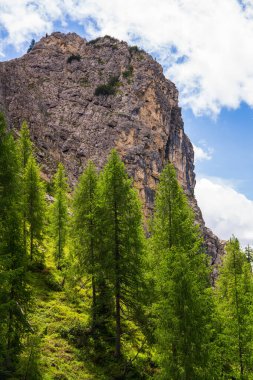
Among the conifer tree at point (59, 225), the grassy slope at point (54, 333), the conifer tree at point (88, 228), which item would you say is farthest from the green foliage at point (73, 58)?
the conifer tree at point (88, 228)

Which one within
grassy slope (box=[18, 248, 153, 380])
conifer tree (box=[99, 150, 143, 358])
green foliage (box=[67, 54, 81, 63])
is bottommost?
grassy slope (box=[18, 248, 153, 380])

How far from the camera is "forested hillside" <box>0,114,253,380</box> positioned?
59.7ft

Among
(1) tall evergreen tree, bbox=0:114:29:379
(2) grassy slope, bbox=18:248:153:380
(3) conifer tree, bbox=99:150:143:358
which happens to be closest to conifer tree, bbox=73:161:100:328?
(3) conifer tree, bbox=99:150:143:358

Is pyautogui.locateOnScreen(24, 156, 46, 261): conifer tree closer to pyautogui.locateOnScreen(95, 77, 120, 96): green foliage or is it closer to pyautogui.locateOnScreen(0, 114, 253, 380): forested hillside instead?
pyautogui.locateOnScreen(0, 114, 253, 380): forested hillside

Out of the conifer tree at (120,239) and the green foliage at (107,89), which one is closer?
the conifer tree at (120,239)

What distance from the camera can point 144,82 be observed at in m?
128

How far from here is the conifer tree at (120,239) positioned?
24520 mm

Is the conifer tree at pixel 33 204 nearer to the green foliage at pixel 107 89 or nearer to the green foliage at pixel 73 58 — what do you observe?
the green foliage at pixel 107 89

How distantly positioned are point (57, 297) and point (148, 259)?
33.3ft

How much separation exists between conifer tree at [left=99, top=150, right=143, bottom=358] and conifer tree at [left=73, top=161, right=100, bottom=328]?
39.6 inches

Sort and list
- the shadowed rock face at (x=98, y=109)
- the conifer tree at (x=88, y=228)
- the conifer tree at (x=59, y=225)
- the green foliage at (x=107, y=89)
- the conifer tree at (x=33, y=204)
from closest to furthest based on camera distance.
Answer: the conifer tree at (x=88, y=228), the conifer tree at (x=33, y=204), the conifer tree at (x=59, y=225), the shadowed rock face at (x=98, y=109), the green foliage at (x=107, y=89)

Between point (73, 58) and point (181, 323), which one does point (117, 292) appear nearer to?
point (181, 323)

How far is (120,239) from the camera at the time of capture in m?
25.3

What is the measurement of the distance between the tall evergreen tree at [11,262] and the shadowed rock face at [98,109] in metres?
66.8
